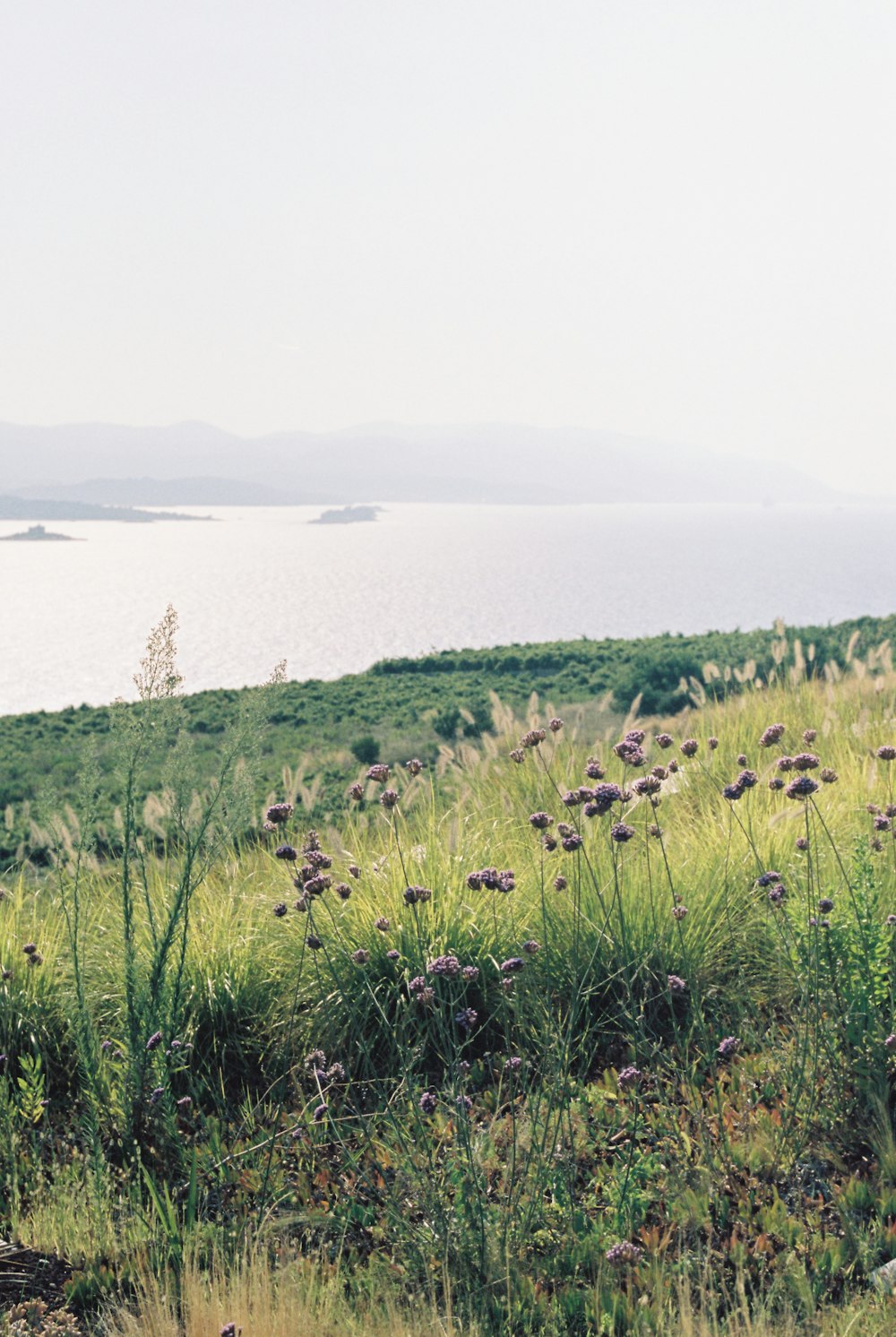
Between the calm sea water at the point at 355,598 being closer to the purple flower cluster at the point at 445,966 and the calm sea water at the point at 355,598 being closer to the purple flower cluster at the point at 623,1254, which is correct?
the purple flower cluster at the point at 445,966

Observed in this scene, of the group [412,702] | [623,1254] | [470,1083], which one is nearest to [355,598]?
[412,702]

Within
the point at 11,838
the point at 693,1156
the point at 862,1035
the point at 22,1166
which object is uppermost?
the point at 862,1035

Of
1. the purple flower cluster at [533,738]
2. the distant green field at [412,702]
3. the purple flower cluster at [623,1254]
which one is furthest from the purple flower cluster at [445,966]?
the distant green field at [412,702]

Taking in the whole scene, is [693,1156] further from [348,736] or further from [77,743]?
[77,743]

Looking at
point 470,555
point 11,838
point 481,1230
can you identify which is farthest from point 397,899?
point 470,555

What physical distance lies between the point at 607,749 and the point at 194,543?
545ft

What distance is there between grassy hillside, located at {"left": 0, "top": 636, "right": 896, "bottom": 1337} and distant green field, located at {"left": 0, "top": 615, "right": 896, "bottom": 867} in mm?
5834

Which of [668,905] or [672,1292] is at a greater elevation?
[668,905]

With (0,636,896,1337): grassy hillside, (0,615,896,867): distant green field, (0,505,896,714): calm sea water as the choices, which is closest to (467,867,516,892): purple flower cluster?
(0,636,896,1337): grassy hillside

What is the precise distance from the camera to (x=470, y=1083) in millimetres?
4156

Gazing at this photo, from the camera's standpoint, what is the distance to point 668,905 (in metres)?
4.62

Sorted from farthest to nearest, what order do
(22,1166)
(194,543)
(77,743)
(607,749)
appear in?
(194,543)
(77,743)
(607,749)
(22,1166)

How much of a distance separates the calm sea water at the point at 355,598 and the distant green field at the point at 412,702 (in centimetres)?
1668

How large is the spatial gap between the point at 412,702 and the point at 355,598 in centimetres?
7498
